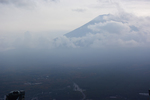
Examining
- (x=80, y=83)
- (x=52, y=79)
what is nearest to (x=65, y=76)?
(x=52, y=79)

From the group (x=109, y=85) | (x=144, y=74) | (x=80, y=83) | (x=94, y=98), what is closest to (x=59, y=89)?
(x=80, y=83)

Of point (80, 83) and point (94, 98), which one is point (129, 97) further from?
point (80, 83)

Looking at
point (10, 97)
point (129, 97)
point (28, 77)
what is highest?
point (10, 97)

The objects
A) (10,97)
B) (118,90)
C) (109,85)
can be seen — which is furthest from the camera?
(109,85)

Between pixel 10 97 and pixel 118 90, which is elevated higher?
pixel 10 97

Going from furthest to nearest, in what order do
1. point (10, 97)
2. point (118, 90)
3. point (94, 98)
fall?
point (118, 90), point (94, 98), point (10, 97)

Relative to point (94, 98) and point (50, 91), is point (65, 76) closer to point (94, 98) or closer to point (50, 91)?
point (50, 91)

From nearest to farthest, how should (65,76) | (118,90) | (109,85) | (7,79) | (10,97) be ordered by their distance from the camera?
(10,97), (118,90), (109,85), (7,79), (65,76)

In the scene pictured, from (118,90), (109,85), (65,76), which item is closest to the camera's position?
(118,90)

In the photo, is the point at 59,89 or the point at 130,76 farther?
the point at 130,76
